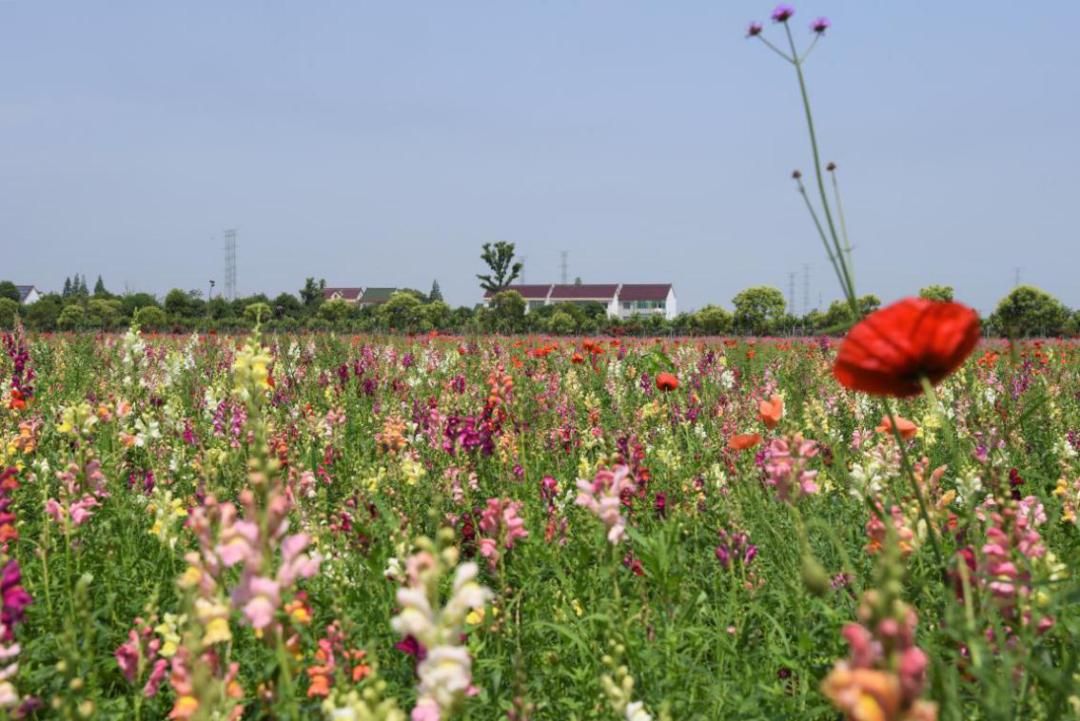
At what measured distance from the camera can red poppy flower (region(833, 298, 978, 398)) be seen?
4.98ft

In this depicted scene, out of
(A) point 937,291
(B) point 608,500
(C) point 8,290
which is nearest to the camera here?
(B) point 608,500

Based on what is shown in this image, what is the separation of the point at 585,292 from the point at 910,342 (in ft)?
378

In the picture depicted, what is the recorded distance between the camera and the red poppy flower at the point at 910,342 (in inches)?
59.7

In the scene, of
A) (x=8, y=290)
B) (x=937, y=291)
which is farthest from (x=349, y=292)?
(x=937, y=291)

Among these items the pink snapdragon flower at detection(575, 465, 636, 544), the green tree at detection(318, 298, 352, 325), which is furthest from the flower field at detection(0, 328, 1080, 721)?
the green tree at detection(318, 298, 352, 325)

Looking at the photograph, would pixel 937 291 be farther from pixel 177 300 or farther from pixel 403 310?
pixel 177 300

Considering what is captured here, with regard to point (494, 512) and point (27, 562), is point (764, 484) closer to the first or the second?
point (494, 512)

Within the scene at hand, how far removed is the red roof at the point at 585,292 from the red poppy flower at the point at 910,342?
112 m

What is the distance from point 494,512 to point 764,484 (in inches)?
87.3

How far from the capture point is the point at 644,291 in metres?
114

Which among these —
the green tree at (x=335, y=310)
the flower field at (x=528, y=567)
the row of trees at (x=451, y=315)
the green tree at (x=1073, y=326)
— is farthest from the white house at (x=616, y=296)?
the flower field at (x=528, y=567)

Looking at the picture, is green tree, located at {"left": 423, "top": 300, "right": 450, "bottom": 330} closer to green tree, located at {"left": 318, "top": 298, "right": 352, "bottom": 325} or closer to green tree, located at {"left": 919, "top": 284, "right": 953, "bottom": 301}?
green tree, located at {"left": 318, "top": 298, "right": 352, "bottom": 325}

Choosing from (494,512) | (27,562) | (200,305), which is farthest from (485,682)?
(200,305)

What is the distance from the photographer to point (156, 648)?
2215 millimetres
